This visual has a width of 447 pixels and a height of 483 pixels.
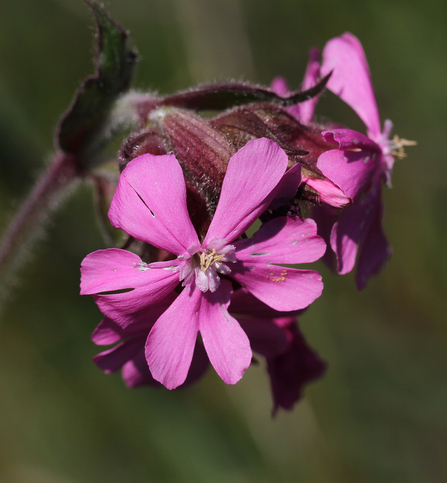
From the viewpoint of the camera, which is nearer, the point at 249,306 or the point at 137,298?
the point at 137,298

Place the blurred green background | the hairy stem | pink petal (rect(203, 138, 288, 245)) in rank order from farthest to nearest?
1. the blurred green background
2. the hairy stem
3. pink petal (rect(203, 138, 288, 245))

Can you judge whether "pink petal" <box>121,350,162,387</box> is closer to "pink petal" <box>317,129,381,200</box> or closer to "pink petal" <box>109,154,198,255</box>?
"pink petal" <box>109,154,198,255</box>

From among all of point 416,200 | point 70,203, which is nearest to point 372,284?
point 416,200

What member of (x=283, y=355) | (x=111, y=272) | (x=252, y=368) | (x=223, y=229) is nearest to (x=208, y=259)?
(x=223, y=229)

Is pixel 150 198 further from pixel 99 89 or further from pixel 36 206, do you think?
pixel 36 206

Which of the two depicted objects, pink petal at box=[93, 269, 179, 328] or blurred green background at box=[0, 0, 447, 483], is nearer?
pink petal at box=[93, 269, 179, 328]

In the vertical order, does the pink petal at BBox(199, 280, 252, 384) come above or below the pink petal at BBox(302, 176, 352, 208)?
below

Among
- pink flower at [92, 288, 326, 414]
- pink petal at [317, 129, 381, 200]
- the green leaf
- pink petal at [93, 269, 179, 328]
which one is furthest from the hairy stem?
pink petal at [317, 129, 381, 200]
